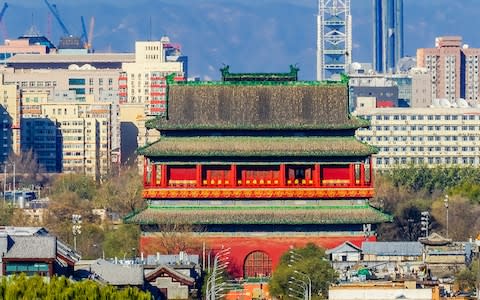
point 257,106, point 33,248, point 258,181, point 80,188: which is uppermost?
point 257,106

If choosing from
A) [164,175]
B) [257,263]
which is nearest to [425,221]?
[257,263]

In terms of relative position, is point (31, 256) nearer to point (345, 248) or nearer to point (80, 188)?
point (345, 248)

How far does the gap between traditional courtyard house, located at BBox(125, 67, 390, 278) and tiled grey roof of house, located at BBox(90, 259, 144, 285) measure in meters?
28.0

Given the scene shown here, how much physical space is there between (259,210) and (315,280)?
23.7 metres

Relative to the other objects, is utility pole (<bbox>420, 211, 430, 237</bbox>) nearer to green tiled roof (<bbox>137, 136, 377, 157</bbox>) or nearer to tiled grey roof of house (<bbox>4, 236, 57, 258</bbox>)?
green tiled roof (<bbox>137, 136, 377, 157</bbox>)

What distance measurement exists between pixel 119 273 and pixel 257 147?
112 feet

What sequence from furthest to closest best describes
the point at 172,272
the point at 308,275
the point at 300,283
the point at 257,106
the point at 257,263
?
the point at 257,106 < the point at 257,263 < the point at 172,272 < the point at 308,275 < the point at 300,283

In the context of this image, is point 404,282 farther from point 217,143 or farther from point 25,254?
point 217,143

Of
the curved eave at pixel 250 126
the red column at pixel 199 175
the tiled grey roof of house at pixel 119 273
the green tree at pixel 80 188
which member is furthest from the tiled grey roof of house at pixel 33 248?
the green tree at pixel 80 188

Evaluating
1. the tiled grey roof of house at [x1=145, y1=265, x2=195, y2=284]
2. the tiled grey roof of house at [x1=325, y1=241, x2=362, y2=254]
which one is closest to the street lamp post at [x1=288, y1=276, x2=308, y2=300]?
the tiled grey roof of house at [x1=145, y1=265, x2=195, y2=284]

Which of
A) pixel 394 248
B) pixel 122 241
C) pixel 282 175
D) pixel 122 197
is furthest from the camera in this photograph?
pixel 122 197

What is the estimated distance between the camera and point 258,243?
451 feet

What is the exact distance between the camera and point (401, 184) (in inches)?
7338

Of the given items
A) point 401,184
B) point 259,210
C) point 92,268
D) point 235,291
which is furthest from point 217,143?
point 401,184
